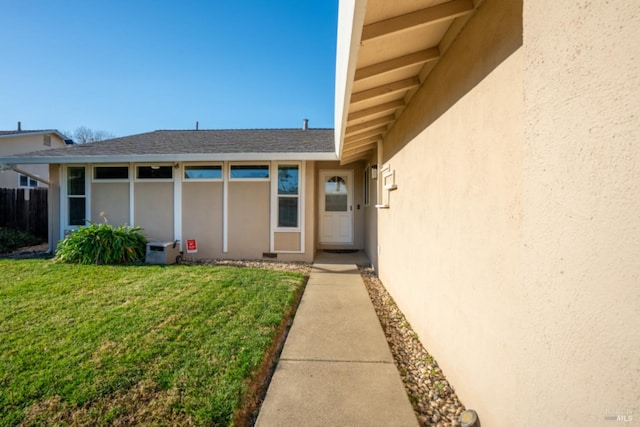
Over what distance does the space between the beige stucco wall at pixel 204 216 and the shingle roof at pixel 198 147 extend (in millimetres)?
849

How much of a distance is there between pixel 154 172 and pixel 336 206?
533 cm

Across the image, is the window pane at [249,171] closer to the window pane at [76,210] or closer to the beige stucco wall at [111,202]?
the beige stucco wall at [111,202]

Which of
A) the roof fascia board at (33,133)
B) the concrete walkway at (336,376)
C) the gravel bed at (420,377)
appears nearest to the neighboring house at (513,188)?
the gravel bed at (420,377)

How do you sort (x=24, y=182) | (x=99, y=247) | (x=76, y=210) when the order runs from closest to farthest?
(x=99, y=247) → (x=76, y=210) → (x=24, y=182)

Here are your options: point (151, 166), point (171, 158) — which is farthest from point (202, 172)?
point (151, 166)

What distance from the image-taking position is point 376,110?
3928 mm

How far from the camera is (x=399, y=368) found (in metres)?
2.73

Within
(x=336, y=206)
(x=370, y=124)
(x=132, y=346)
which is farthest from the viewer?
(x=336, y=206)

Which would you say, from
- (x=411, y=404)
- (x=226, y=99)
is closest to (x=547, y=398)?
(x=411, y=404)

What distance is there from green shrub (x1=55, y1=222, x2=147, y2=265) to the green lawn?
1213 millimetres

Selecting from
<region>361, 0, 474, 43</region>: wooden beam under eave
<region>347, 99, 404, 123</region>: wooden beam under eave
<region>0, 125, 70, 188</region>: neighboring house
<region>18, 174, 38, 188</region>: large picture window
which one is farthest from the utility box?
<region>18, 174, 38, 188</region>: large picture window

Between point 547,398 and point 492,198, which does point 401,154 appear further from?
point 547,398

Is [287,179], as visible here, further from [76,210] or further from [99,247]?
[76,210]

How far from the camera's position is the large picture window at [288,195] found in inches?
297
